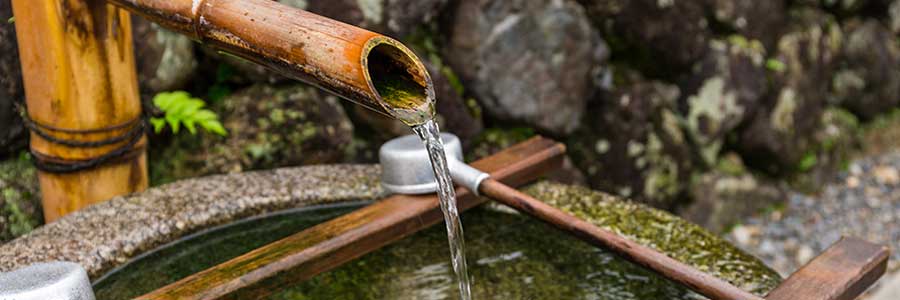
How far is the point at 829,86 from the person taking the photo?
5352 millimetres

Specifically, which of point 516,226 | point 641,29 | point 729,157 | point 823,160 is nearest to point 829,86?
point 823,160

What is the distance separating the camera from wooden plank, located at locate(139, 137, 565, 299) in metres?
1.95

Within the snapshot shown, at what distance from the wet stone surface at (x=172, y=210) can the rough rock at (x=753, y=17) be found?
2.60 m

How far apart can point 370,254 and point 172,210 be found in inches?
22.9

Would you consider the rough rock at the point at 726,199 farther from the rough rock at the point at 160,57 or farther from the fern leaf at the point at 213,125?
the rough rock at the point at 160,57

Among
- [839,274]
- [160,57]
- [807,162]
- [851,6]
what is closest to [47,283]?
[160,57]

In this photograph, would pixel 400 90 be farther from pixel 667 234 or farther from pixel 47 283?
pixel 667 234

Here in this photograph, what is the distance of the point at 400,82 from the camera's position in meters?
1.74

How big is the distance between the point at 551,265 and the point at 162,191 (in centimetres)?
118

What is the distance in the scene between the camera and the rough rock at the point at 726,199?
475 centimetres

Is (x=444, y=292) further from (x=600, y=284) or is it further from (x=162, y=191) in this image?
(x=162, y=191)

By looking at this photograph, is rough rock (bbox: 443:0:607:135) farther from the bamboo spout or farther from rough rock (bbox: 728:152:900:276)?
the bamboo spout

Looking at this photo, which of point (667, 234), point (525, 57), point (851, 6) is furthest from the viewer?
point (851, 6)

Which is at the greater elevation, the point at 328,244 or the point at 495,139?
the point at 328,244
